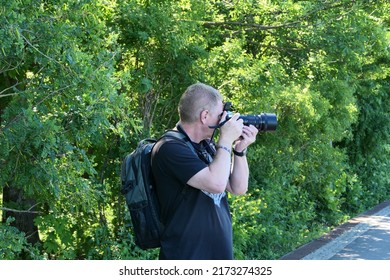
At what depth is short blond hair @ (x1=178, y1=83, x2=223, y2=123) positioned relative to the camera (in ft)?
15.9

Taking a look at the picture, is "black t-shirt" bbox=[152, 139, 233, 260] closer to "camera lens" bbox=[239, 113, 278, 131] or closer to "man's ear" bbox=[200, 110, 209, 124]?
"man's ear" bbox=[200, 110, 209, 124]

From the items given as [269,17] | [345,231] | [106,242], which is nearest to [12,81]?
[106,242]

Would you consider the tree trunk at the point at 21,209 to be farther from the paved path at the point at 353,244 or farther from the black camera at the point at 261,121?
the paved path at the point at 353,244

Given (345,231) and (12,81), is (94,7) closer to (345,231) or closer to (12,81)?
(12,81)

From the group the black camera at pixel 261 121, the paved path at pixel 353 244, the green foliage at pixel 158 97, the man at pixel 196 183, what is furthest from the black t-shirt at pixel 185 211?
the paved path at pixel 353 244

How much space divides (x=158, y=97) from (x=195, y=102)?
5.29 m

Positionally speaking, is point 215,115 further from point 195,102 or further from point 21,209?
point 21,209

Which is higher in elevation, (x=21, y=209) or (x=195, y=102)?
(x=195, y=102)

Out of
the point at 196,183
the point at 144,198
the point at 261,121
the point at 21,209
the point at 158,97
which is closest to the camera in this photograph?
the point at 196,183

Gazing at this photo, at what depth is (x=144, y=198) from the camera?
189 inches

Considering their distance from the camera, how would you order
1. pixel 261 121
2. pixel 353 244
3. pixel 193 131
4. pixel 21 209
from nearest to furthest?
1. pixel 193 131
2. pixel 261 121
3. pixel 21 209
4. pixel 353 244

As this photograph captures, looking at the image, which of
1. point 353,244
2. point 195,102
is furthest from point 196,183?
point 353,244

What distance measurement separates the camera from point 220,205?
4848mm

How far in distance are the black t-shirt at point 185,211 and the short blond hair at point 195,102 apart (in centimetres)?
18
